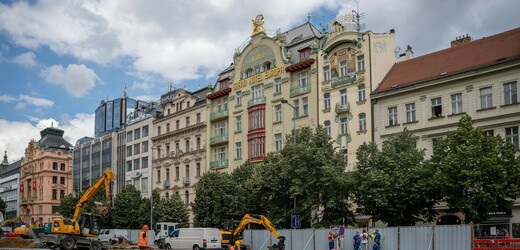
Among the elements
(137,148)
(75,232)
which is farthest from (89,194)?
(137,148)

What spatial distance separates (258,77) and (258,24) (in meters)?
6.17

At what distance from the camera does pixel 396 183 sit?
3891cm

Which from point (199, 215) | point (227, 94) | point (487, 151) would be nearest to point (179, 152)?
point (227, 94)

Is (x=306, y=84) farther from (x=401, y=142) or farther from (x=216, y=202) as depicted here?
(x=401, y=142)

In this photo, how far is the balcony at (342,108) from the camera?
A: 52.1 meters

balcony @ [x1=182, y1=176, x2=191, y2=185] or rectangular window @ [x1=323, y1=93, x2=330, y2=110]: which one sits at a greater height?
rectangular window @ [x1=323, y1=93, x2=330, y2=110]

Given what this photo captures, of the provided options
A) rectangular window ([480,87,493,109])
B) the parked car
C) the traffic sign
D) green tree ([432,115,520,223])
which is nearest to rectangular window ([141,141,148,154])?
the parked car

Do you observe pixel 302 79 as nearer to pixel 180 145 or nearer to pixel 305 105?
pixel 305 105

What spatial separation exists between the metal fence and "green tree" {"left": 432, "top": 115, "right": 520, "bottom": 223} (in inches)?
155

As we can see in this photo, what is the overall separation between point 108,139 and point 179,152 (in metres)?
24.0

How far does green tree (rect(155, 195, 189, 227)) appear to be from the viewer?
64625mm

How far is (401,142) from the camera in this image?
40500mm

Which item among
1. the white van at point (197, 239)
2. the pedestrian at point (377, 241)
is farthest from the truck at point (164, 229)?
the pedestrian at point (377, 241)

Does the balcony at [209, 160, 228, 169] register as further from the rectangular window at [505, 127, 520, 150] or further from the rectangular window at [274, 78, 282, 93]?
the rectangular window at [505, 127, 520, 150]
